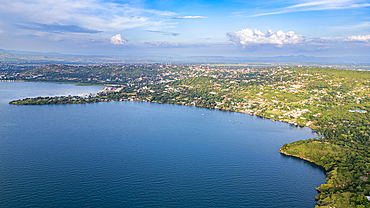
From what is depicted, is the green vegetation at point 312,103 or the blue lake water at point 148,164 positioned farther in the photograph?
the green vegetation at point 312,103

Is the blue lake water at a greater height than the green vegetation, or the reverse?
the green vegetation

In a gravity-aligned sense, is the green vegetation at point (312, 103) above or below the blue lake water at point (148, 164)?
above

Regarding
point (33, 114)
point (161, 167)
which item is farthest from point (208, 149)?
point (33, 114)

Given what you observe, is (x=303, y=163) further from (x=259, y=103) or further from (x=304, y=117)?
(x=259, y=103)

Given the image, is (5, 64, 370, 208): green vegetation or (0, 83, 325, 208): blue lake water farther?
(5, 64, 370, 208): green vegetation

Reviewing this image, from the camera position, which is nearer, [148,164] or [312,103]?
[148,164]

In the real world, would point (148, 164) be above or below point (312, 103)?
below
